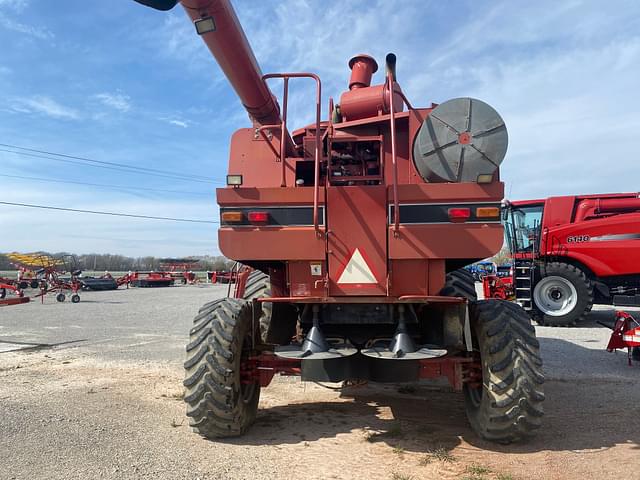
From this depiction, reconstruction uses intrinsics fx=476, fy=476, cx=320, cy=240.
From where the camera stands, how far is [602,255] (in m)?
11.4

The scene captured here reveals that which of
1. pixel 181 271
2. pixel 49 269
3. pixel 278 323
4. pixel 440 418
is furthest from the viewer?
pixel 181 271

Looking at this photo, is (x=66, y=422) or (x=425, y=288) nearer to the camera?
(x=425, y=288)

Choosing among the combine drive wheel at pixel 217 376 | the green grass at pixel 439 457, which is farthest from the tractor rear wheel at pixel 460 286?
the combine drive wheel at pixel 217 376

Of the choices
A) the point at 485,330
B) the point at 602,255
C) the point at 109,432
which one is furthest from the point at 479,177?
the point at 602,255

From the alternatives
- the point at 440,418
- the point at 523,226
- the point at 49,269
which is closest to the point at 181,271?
the point at 49,269

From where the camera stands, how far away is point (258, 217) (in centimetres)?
410

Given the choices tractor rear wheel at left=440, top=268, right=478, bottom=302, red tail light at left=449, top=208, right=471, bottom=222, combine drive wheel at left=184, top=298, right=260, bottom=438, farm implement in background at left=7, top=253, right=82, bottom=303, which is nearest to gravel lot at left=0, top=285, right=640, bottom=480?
combine drive wheel at left=184, top=298, right=260, bottom=438

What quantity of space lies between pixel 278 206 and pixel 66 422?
299 centimetres

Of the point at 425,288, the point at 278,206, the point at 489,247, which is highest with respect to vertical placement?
the point at 278,206

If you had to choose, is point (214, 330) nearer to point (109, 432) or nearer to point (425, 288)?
point (109, 432)

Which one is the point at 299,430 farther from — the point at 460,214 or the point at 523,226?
the point at 523,226

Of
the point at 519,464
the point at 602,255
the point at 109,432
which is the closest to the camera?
the point at 519,464

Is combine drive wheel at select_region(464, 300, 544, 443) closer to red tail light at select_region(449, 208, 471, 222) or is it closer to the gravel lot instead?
the gravel lot

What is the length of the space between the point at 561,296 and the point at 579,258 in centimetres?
102
